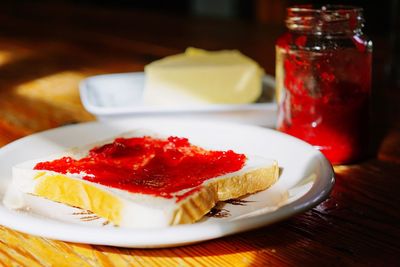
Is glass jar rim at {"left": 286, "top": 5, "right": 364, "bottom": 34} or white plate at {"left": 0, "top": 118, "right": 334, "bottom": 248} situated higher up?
glass jar rim at {"left": 286, "top": 5, "right": 364, "bottom": 34}

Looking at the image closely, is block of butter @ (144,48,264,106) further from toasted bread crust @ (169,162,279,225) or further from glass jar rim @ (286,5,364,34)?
toasted bread crust @ (169,162,279,225)

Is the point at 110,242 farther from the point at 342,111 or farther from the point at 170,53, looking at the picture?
the point at 170,53

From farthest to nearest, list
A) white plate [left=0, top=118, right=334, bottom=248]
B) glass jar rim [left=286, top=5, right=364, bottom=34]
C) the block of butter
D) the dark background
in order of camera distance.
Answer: the dark background
the block of butter
glass jar rim [left=286, top=5, right=364, bottom=34]
white plate [left=0, top=118, right=334, bottom=248]

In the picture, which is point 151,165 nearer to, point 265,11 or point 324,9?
point 324,9

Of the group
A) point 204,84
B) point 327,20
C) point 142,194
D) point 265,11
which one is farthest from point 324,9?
point 265,11

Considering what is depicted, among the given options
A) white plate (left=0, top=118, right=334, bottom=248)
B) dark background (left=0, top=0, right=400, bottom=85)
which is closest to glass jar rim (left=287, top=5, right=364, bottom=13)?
white plate (left=0, top=118, right=334, bottom=248)

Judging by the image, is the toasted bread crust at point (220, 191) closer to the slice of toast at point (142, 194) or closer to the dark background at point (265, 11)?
the slice of toast at point (142, 194)
